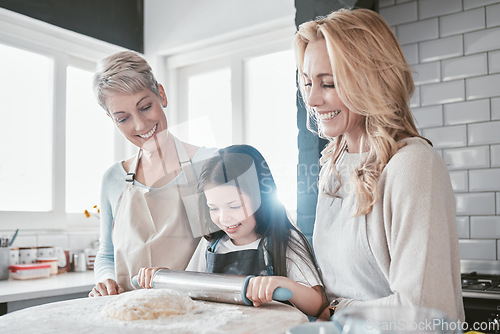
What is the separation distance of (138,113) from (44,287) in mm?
1075

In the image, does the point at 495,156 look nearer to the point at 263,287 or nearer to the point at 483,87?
the point at 483,87

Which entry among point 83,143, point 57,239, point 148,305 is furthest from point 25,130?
point 148,305

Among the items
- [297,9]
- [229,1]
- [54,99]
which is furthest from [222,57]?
→ [54,99]

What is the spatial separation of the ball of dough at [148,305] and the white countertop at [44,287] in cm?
102

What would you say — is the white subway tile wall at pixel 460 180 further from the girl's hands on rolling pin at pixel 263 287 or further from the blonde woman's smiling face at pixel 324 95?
the girl's hands on rolling pin at pixel 263 287

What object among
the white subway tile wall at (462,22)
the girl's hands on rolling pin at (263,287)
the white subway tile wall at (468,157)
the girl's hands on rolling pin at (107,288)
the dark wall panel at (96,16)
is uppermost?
the dark wall panel at (96,16)

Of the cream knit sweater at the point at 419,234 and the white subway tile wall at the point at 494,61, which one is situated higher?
the white subway tile wall at the point at 494,61

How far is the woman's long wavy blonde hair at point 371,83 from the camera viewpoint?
101 cm

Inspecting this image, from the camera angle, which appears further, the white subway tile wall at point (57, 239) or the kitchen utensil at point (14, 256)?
the white subway tile wall at point (57, 239)

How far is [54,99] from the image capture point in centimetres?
280

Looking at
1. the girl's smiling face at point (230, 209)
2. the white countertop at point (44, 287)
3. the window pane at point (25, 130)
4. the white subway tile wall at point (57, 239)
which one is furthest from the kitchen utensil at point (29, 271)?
the girl's smiling face at point (230, 209)

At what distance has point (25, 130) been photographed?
8.84 feet

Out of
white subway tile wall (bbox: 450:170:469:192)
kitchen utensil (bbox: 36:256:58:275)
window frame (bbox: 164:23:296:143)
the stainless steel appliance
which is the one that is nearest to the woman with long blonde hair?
the stainless steel appliance

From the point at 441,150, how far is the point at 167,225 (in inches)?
55.1
